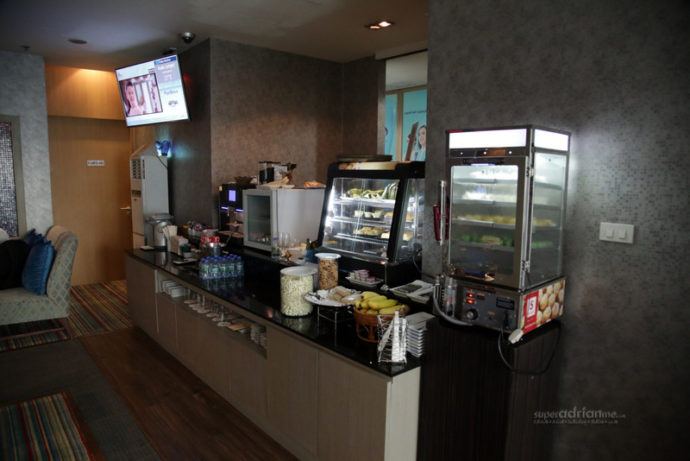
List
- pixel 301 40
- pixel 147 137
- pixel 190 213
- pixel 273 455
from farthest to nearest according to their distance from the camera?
pixel 147 137, pixel 190 213, pixel 301 40, pixel 273 455

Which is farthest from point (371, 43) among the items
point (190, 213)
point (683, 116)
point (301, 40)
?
point (683, 116)

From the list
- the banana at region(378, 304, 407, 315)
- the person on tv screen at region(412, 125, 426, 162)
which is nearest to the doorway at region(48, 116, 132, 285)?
the person on tv screen at region(412, 125, 426, 162)

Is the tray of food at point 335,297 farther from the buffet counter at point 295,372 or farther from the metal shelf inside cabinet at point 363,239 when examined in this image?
the metal shelf inside cabinet at point 363,239

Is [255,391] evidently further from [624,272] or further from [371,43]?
[371,43]

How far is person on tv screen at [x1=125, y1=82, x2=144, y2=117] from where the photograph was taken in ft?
17.2

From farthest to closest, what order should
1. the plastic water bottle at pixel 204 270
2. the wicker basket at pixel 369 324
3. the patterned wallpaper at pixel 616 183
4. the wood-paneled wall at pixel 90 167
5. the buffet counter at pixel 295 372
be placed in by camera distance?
1. the wood-paneled wall at pixel 90 167
2. the plastic water bottle at pixel 204 270
3. the wicker basket at pixel 369 324
4. the buffet counter at pixel 295 372
5. the patterned wallpaper at pixel 616 183

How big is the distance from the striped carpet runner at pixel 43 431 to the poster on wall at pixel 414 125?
5.62m

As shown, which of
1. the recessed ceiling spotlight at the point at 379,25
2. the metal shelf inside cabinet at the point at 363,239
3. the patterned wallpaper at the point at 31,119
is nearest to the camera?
the metal shelf inside cabinet at the point at 363,239

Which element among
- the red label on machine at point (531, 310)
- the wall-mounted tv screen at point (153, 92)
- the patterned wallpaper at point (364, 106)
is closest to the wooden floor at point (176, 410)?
the red label on machine at point (531, 310)

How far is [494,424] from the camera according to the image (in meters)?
1.96

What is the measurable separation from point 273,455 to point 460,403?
1298mm

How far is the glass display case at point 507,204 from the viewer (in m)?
1.89

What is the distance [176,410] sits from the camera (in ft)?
10.6

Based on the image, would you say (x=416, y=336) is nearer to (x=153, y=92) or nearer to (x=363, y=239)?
(x=363, y=239)
